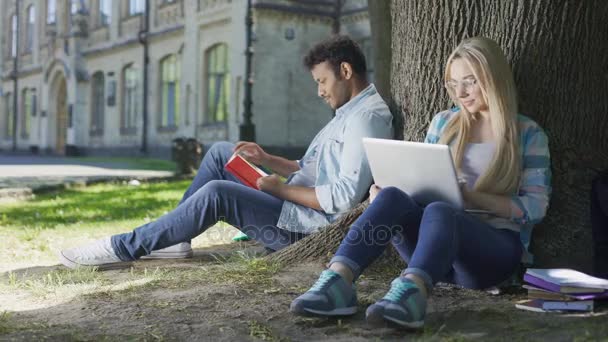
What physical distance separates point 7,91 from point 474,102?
137 ft

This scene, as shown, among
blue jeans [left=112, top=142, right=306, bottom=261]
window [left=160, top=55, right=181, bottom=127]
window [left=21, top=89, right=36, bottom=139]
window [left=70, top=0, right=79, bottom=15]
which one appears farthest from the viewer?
window [left=21, top=89, right=36, bottom=139]

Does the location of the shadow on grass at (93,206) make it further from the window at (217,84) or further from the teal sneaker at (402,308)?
the window at (217,84)

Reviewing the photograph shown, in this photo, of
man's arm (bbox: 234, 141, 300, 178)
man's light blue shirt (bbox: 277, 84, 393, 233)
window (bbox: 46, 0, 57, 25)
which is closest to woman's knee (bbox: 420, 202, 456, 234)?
man's light blue shirt (bbox: 277, 84, 393, 233)

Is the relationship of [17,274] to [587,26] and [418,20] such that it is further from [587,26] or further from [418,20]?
[587,26]

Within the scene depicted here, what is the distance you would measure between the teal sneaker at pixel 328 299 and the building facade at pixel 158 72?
63.5 ft

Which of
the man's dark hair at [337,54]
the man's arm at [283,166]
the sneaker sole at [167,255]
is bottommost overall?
the sneaker sole at [167,255]

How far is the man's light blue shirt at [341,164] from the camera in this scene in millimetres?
4457

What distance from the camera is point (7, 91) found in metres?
42.4

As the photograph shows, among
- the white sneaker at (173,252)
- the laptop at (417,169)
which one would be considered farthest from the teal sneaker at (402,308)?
the white sneaker at (173,252)

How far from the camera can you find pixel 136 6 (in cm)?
3044

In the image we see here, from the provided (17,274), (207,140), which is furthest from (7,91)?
(17,274)

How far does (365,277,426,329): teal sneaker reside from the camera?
3.29m

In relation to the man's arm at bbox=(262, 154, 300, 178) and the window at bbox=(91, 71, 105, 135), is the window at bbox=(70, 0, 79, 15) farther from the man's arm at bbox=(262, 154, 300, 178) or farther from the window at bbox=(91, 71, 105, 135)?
the man's arm at bbox=(262, 154, 300, 178)

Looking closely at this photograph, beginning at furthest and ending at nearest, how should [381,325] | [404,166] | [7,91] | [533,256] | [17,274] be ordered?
[7,91] < [17,274] < [533,256] < [404,166] < [381,325]
